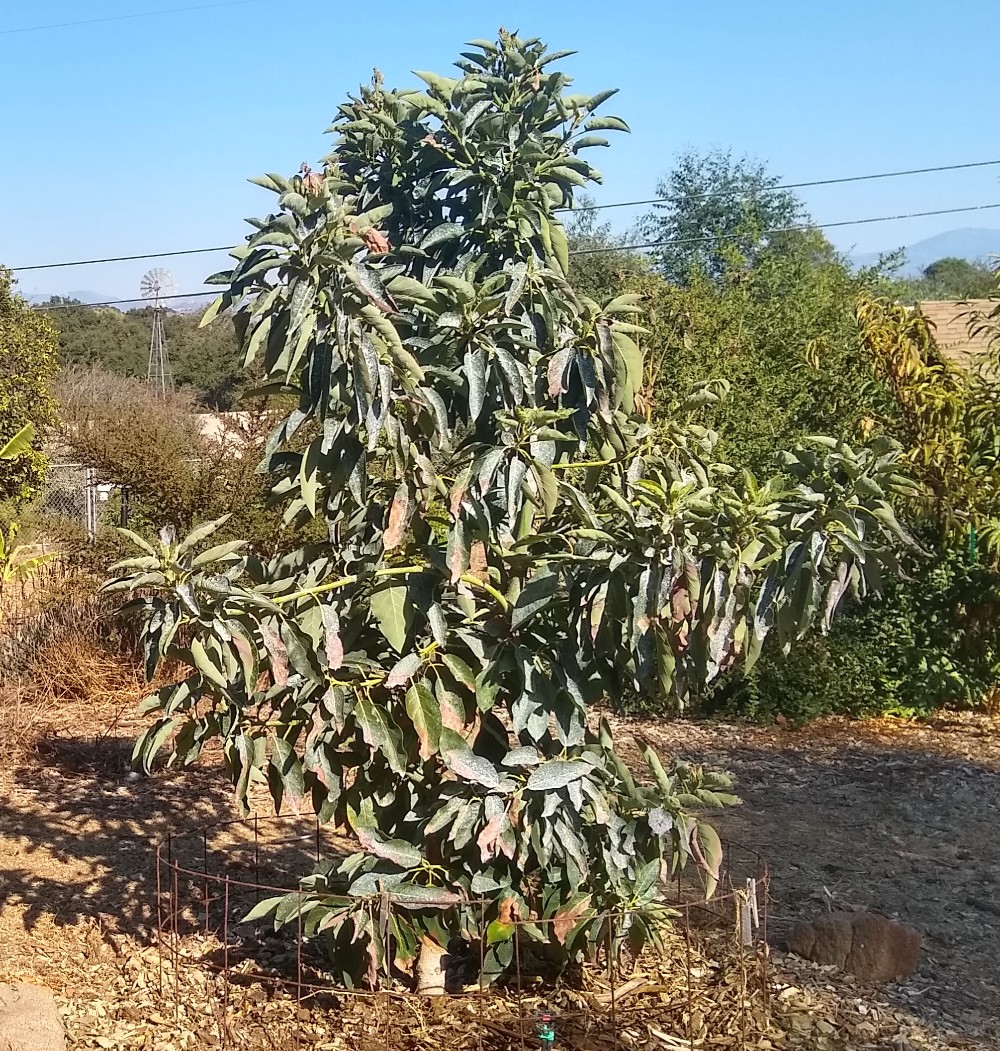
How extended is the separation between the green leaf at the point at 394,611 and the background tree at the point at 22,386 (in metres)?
8.90

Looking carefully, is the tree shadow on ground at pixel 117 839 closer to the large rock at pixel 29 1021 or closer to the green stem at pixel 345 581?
the large rock at pixel 29 1021

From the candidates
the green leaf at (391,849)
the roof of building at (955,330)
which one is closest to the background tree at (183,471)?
the green leaf at (391,849)

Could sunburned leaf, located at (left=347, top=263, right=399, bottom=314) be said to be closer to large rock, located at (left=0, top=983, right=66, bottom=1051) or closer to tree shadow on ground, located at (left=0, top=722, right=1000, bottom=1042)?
tree shadow on ground, located at (left=0, top=722, right=1000, bottom=1042)

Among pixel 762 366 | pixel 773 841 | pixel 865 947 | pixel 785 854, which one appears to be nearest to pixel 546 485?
pixel 865 947

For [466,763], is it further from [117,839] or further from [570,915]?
[117,839]

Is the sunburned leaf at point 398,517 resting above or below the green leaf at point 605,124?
below

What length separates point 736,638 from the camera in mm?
2771

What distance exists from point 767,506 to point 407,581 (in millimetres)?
981

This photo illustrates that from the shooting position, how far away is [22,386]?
11.2 m

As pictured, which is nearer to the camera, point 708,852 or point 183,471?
point 708,852

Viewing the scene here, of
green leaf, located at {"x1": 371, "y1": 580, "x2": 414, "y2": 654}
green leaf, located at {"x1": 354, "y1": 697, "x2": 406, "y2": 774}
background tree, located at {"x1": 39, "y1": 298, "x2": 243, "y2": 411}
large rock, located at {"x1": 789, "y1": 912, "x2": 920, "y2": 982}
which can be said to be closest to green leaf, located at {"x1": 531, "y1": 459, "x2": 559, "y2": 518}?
green leaf, located at {"x1": 371, "y1": 580, "x2": 414, "y2": 654}

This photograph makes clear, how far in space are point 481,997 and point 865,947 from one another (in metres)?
1.40

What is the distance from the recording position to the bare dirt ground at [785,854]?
11.7ft

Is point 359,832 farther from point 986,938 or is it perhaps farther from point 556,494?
point 986,938
